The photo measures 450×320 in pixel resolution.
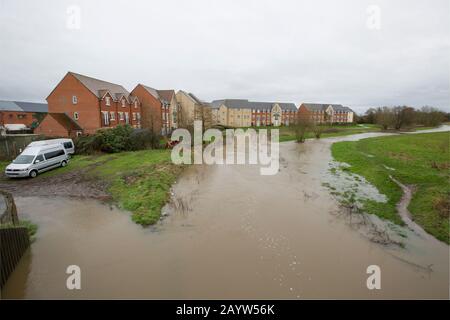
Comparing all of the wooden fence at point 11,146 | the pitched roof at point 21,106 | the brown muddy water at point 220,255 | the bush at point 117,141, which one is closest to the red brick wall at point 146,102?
the bush at point 117,141

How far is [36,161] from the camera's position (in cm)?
1480

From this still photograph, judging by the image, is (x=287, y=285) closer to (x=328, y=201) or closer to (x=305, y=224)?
(x=305, y=224)

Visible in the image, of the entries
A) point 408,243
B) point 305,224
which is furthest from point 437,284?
point 305,224

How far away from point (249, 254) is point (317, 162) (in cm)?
1613

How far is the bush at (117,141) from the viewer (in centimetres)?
2258

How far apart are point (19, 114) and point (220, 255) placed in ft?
208

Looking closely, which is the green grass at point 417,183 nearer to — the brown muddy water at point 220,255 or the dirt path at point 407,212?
the dirt path at point 407,212

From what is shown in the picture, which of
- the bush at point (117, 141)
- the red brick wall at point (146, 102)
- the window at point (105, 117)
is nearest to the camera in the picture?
the bush at point (117, 141)

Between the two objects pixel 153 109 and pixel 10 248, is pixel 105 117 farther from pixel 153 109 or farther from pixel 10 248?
pixel 10 248

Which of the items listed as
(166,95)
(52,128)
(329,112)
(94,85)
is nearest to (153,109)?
(166,95)

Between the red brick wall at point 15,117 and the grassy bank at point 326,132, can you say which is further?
the red brick wall at point 15,117

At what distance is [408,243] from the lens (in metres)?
7.19

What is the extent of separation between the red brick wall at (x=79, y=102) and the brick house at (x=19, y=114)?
2175cm

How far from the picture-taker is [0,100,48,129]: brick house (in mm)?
45963
